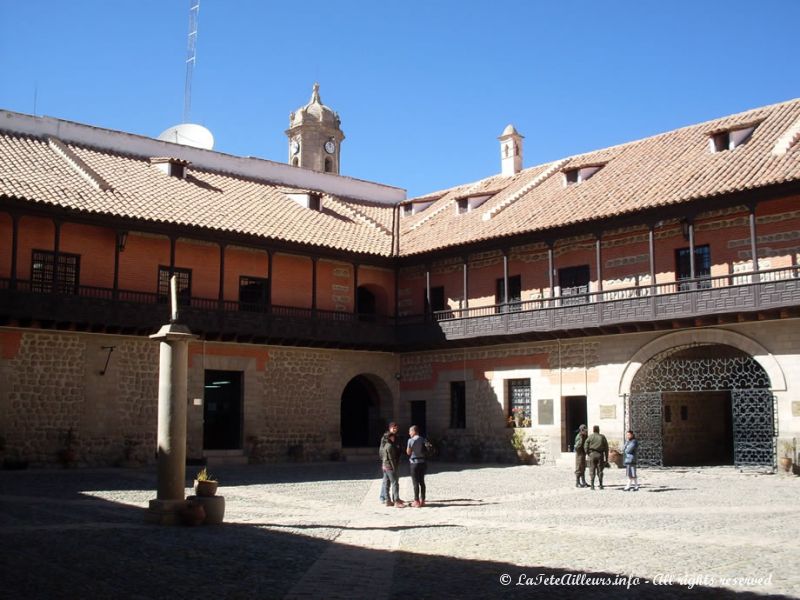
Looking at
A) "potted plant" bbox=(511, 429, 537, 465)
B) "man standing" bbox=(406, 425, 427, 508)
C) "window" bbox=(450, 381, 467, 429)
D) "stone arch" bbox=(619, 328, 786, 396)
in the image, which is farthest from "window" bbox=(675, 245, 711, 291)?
"man standing" bbox=(406, 425, 427, 508)

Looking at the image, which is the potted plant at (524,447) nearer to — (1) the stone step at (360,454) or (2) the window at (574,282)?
(2) the window at (574,282)

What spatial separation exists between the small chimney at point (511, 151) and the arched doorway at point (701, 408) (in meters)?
11.0

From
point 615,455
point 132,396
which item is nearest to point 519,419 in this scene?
point 615,455

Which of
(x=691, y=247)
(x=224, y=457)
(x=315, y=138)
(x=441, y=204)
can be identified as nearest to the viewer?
(x=691, y=247)

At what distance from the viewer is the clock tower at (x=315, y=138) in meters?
44.9

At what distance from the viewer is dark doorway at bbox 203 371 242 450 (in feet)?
81.3

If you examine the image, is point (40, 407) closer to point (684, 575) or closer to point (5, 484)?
point (5, 484)

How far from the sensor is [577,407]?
82.1 ft

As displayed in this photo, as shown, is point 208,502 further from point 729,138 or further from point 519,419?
point 729,138

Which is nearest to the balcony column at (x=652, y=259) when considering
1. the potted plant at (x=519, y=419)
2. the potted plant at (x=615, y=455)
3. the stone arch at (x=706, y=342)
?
the stone arch at (x=706, y=342)

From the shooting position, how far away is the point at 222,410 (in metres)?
25.0

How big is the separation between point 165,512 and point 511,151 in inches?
952

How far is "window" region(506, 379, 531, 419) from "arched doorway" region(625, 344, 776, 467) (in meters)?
3.50

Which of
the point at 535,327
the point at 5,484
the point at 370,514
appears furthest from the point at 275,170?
the point at 370,514
